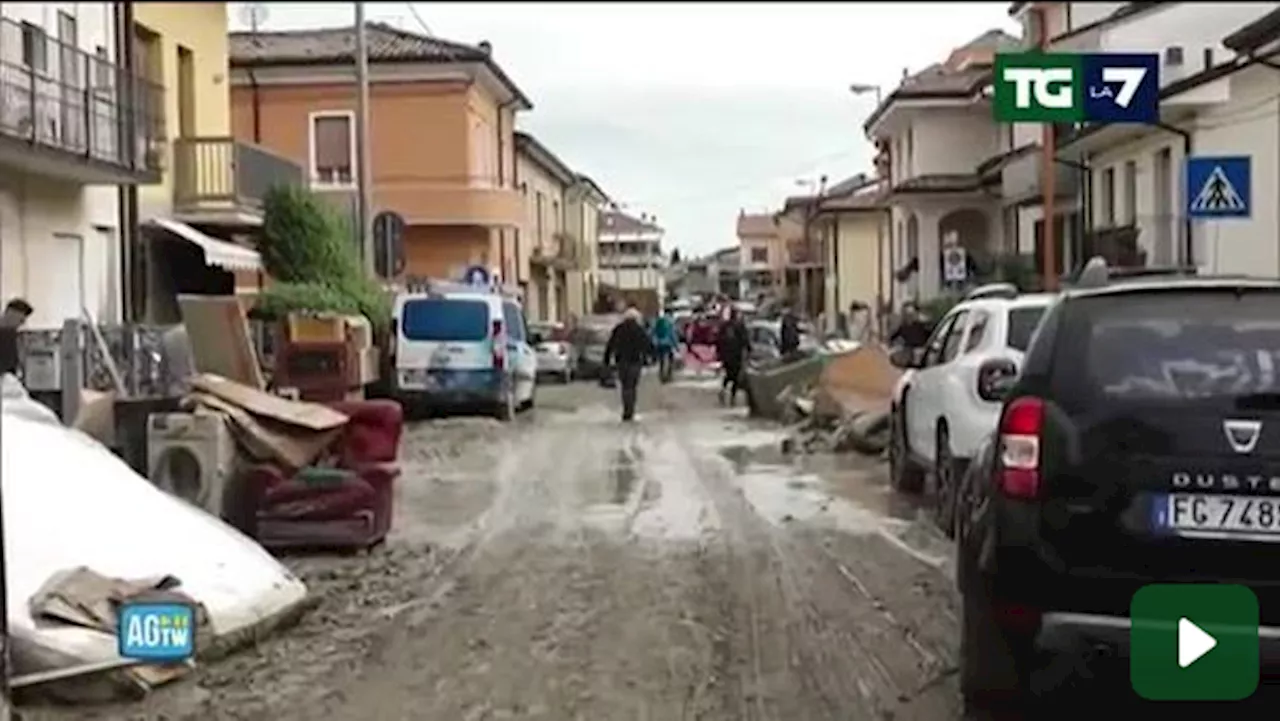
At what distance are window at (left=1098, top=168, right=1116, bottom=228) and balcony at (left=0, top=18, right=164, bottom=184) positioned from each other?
16404mm

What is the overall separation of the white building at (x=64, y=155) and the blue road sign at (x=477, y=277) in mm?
8024

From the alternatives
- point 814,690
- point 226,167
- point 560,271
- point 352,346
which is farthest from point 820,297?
point 814,690

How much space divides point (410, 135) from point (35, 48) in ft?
66.6

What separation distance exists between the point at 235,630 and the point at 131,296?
18088mm

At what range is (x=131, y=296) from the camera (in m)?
25.8

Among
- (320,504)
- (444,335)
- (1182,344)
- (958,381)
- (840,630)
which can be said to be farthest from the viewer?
(444,335)

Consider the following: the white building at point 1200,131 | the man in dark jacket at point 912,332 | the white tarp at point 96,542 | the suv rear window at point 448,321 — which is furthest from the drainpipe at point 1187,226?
the white tarp at point 96,542

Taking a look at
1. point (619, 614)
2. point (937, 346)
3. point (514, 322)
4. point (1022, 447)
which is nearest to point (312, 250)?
point (514, 322)

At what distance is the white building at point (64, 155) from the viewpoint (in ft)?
64.1

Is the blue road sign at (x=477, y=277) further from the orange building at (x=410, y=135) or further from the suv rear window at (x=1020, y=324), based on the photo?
the suv rear window at (x=1020, y=324)

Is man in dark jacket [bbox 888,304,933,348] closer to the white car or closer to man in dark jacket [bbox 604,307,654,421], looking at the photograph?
man in dark jacket [bbox 604,307,654,421]

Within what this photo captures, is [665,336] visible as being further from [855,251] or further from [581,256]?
[581,256]

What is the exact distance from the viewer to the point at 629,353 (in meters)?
26.5

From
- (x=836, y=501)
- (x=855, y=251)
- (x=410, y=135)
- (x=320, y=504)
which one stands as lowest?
(x=836, y=501)
